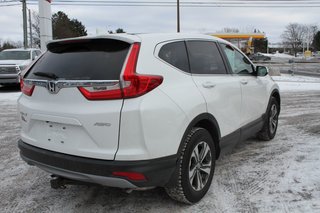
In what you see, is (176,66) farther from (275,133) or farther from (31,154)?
(275,133)

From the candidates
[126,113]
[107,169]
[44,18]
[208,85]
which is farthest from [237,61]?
[44,18]

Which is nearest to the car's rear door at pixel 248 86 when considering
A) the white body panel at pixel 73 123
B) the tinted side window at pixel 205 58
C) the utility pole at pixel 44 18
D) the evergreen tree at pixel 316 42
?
the tinted side window at pixel 205 58

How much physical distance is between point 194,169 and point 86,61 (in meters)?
1.57

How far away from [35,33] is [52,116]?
2576 inches

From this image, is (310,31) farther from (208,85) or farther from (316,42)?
(208,85)

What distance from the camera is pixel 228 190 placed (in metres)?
4.02

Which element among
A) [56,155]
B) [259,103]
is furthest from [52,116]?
[259,103]

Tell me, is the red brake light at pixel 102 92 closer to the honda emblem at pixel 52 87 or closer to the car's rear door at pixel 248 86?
the honda emblem at pixel 52 87

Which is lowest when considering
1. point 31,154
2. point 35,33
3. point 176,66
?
point 31,154

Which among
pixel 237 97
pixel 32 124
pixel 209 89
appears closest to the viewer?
pixel 32 124

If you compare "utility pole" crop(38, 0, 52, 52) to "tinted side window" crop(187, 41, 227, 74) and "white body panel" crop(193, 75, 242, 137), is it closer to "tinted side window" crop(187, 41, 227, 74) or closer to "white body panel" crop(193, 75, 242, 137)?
"tinted side window" crop(187, 41, 227, 74)

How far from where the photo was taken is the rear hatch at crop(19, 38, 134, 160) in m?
2.99

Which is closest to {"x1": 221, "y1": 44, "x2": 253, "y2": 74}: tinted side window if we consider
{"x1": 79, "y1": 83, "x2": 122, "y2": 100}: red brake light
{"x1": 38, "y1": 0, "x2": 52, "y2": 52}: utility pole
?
{"x1": 79, "y1": 83, "x2": 122, "y2": 100}: red brake light

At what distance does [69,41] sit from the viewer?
11.6ft
